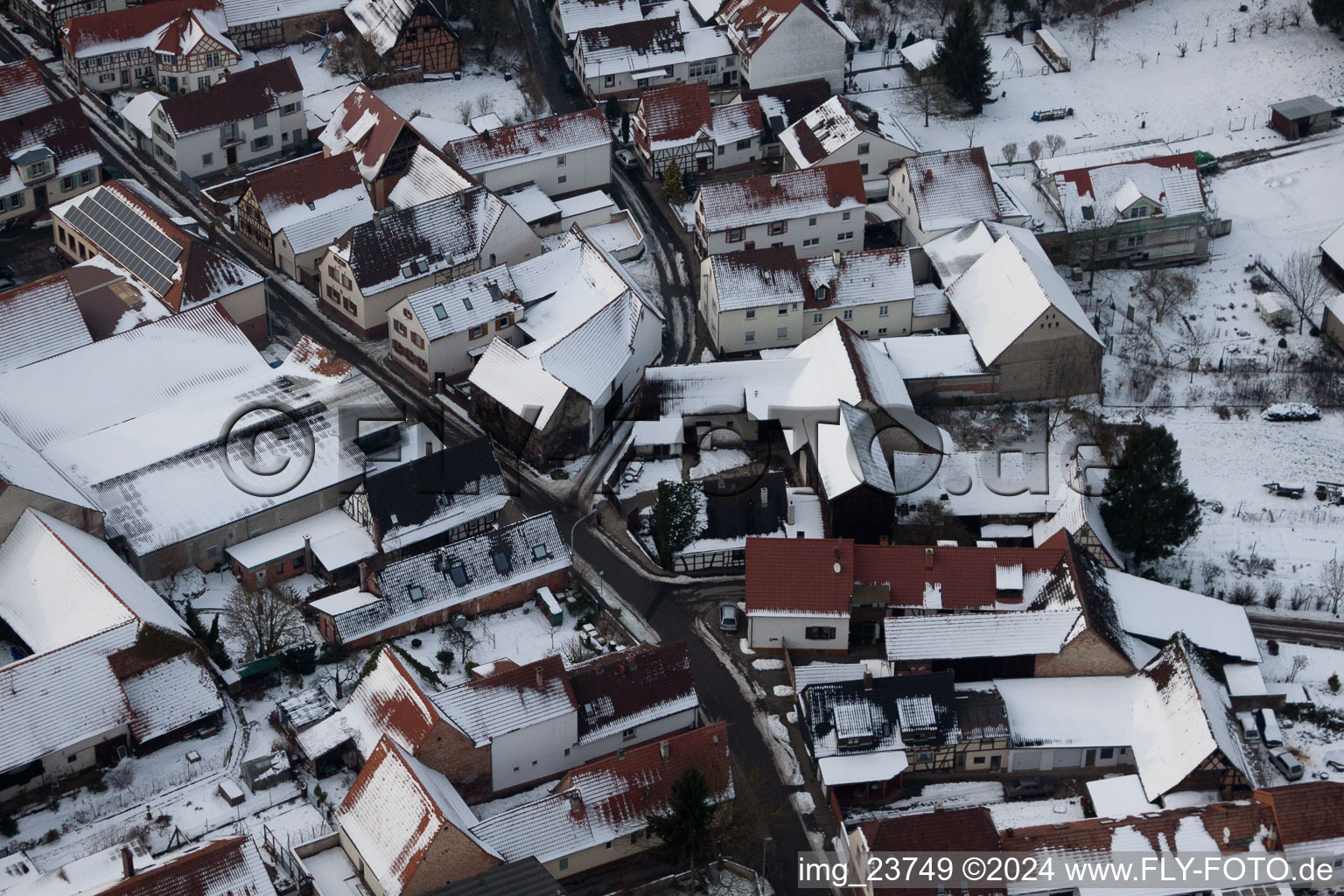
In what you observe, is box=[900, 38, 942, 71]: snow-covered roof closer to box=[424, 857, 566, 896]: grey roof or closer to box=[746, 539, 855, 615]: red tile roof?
box=[746, 539, 855, 615]: red tile roof

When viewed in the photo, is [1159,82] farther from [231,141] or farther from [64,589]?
[64,589]

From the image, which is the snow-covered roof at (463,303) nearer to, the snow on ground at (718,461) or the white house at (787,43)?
the snow on ground at (718,461)

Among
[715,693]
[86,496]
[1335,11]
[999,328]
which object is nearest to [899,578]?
[715,693]

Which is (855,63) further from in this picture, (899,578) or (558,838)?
(558,838)

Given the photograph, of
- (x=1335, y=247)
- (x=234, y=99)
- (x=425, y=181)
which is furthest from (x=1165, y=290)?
(x=234, y=99)

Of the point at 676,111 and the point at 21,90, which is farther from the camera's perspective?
the point at 676,111

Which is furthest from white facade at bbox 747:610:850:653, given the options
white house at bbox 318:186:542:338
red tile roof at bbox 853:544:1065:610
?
white house at bbox 318:186:542:338
